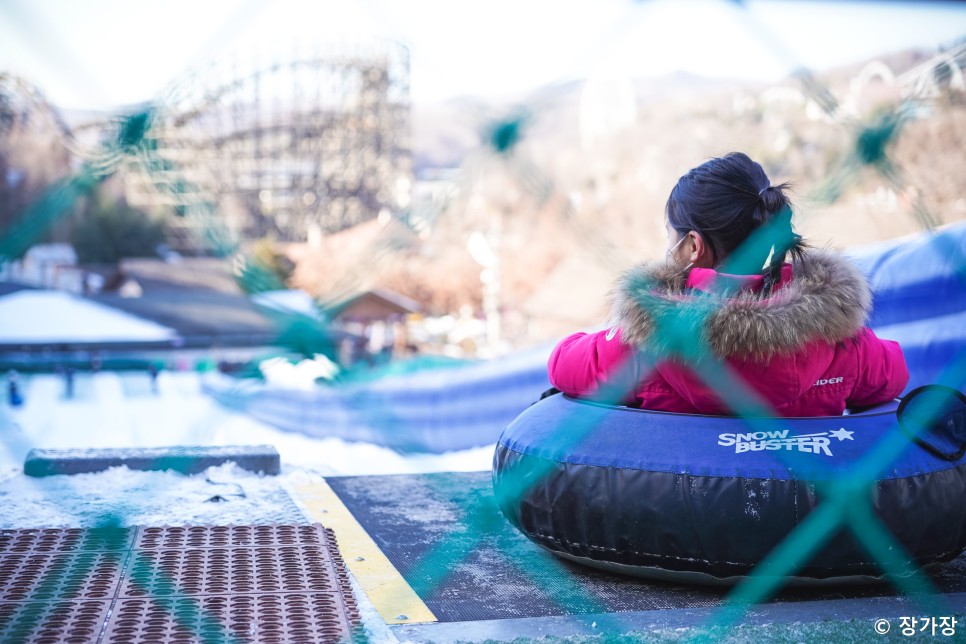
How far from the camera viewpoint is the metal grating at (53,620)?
822 mm

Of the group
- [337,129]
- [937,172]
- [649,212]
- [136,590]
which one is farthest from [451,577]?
A: [337,129]

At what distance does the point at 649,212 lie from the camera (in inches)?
752

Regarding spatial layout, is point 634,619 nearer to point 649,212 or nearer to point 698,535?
point 698,535

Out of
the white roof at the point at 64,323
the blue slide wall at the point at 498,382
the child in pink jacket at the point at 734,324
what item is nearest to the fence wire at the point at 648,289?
the child in pink jacket at the point at 734,324

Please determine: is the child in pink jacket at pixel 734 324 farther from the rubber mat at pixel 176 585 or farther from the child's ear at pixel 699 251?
the rubber mat at pixel 176 585

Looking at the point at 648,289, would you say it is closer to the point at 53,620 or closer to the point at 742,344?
the point at 742,344

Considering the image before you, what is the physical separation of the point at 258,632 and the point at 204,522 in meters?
0.45

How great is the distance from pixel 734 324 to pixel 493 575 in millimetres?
437

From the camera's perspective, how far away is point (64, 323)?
16000 millimetres

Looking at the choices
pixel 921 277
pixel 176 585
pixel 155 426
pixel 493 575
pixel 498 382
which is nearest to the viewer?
pixel 176 585

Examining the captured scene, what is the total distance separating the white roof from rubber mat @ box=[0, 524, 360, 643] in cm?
1491

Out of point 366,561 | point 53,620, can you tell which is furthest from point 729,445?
point 53,620

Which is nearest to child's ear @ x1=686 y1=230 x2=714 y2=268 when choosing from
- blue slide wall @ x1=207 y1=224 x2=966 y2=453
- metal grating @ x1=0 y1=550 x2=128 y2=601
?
blue slide wall @ x1=207 y1=224 x2=966 y2=453

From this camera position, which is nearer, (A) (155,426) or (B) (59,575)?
(B) (59,575)
